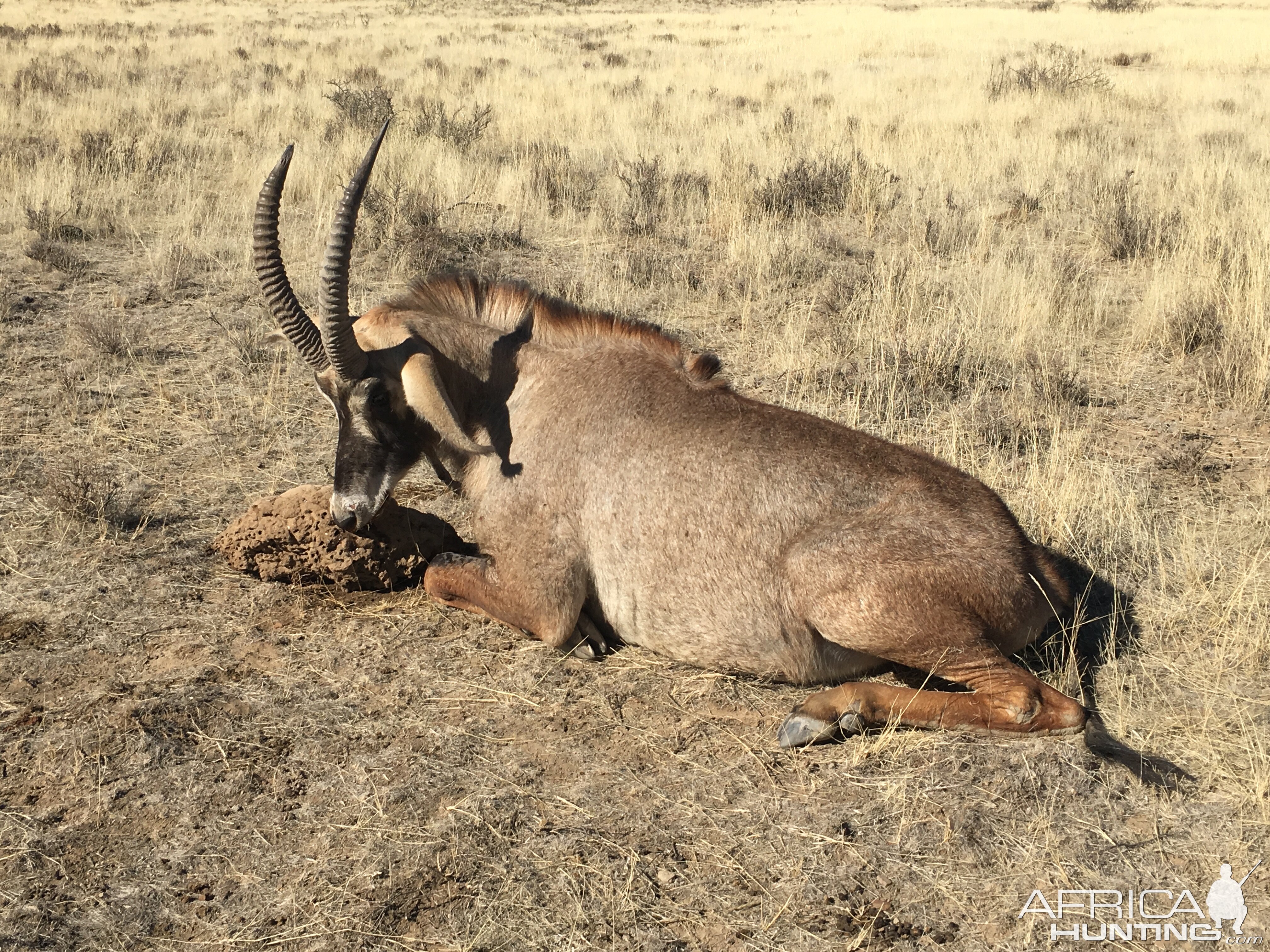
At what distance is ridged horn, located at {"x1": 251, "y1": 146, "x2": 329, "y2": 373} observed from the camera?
5742mm

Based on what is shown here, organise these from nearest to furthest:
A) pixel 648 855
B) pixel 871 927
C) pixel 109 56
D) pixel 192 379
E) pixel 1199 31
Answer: pixel 871 927 → pixel 648 855 → pixel 192 379 → pixel 109 56 → pixel 1199 31

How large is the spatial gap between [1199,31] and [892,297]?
34095mm

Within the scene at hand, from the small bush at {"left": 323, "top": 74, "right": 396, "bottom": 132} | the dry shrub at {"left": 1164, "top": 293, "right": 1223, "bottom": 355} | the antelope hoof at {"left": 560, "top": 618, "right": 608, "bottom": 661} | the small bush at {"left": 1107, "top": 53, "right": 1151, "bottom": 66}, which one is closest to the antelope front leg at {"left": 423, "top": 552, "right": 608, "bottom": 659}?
the antelope hoof at {"left": 560, "top": 618, "right": 608, "bottom": 661}

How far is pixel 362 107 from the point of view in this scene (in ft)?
66.9

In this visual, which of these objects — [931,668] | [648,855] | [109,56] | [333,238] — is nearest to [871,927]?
[648,855]

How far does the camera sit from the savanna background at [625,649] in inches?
168

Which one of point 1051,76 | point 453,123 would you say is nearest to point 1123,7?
point 1051,76

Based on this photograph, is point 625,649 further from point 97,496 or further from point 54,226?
point 54,226

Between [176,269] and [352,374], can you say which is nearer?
[352,374]

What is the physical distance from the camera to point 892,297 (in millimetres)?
11016

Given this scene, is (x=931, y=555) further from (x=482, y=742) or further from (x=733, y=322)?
(x=733, y=322)

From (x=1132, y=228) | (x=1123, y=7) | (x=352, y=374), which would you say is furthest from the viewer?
(x=1123, y=7)
